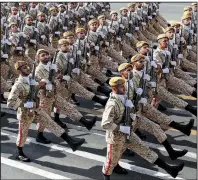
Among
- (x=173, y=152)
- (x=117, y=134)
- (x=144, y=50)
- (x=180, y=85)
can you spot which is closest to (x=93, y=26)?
(x=144, y=50)

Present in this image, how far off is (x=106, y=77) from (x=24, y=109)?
346 cm

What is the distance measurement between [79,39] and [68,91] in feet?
5.38

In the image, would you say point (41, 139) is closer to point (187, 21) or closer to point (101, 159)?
point (101, 159)

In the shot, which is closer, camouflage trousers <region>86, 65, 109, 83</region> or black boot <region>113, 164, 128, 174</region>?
black boot <region>113, 164, 128, 174</region>

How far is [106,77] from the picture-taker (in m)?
10.8

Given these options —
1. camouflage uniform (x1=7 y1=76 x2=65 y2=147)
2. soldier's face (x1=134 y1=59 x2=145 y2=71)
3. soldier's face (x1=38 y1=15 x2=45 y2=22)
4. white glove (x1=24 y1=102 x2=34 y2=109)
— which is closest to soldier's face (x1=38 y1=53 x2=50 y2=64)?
camouflage uniform (x1=7 y1=76 x2=65 y2=147)

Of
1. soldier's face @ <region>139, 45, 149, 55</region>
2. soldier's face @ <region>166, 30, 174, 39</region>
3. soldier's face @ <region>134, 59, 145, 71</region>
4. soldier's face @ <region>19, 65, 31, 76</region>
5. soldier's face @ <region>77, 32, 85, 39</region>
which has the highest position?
soldier's face @ <region>166, 30, 174, 39</region>

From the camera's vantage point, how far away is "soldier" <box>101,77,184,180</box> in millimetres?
6750

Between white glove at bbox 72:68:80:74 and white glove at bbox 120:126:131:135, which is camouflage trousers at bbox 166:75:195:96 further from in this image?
white glove at bbox 120:126:131:135

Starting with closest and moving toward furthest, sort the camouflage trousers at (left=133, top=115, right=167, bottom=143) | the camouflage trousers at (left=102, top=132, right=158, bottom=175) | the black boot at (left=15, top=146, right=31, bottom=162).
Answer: the camouflage trousers at (left=102, top=132, right=158, bottom=175) < the camouflage trousers at (left=133, top=115, right=167, bottom=143) < the black boot at (left=15, top=146, right=31, bottom=162)

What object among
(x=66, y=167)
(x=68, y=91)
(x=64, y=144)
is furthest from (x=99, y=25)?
(x=66, y=167)

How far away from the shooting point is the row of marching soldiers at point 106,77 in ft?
23.1

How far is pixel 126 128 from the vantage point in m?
6.82

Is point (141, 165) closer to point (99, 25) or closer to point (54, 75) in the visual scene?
point (54, 75)
